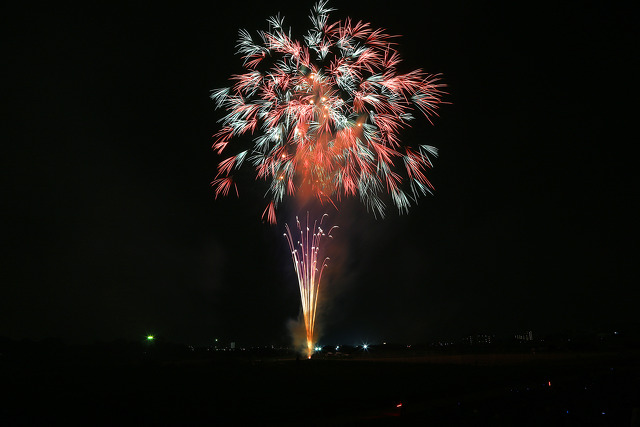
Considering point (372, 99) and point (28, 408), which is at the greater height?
point (372, 99)

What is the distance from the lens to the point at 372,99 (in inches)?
891

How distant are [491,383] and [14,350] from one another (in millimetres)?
52723

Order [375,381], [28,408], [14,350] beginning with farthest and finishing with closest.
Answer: [14,350] < [375,381] < [28,408]

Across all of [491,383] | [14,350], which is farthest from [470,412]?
[14,350]

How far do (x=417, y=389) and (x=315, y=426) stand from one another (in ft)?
25.7

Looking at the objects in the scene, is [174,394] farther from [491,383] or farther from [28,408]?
[491,383]

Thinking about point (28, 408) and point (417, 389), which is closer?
point (28, 408)

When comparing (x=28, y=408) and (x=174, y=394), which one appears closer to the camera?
(x=28, y=408)

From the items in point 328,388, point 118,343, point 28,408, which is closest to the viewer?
point 28,408

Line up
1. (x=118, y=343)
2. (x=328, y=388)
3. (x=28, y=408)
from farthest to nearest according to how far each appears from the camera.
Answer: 1. (x=118, y=343)
2. (x=328, y=388)
3. (x=28, y=408)

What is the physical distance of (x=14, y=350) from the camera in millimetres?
52312

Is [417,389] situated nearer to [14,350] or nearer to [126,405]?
[126,405]

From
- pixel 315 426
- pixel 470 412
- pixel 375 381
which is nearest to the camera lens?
pixel 470 412

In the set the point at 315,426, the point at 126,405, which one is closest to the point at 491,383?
the point at 315,426
